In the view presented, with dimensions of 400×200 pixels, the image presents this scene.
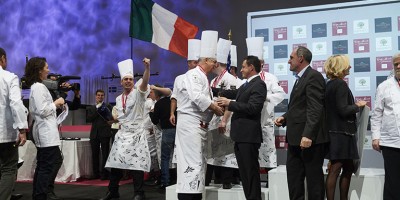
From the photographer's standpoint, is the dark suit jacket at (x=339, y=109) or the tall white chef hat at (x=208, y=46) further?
the tall white chef hat at (x=208, y=46)

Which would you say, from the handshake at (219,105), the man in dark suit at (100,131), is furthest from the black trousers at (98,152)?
the handshake at (219,105)

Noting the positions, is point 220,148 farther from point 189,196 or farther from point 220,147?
point 189,196

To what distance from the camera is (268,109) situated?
14.2ft

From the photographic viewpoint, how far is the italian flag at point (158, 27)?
5.21m

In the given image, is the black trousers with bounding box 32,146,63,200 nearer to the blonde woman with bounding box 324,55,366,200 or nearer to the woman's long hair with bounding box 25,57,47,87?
the woman's long hair with bounding box 25,57,47,87

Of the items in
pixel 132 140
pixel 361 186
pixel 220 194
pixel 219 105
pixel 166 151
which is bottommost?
pixel 220 194

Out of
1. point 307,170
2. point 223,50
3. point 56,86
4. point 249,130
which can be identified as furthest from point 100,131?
point 307,170

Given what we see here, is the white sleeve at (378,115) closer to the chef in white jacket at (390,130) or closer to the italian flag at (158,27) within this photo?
the chef in white jacket at (390,130)

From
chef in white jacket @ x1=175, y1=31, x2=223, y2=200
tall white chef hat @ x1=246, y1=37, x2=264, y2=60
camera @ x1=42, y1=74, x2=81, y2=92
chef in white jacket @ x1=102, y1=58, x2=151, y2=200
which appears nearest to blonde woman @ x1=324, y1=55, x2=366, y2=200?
chef in white jacket @ x1=175, y1=31, x2=223, y2=200

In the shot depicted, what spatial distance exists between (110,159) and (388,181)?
9.06 feet

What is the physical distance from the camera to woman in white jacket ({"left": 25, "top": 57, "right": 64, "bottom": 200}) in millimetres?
3928

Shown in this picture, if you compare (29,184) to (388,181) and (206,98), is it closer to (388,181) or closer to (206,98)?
(206,98)

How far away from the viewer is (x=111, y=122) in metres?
6.23

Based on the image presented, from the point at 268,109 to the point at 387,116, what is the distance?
48.7 inches
